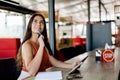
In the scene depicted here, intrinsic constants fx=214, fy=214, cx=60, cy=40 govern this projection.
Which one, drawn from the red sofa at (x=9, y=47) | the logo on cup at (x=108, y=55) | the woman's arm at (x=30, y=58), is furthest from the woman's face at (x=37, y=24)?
the red sofa at (x=9, y=47)

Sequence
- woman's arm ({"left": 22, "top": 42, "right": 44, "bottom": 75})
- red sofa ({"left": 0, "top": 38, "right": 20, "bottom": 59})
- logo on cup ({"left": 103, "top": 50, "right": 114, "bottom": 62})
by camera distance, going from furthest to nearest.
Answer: red sofa ({"left": 0, "top": 38, "right": 20, "bottom": 59}), logo on cup ({"left": 103, "top": 50, "right": 114, "bottom": 62}), woman's arm ({"left": 22, "top": 42, "right": 44, "bottom": 75})

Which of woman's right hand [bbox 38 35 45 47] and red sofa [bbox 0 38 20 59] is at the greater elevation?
woman's right hand [bbox 38 35 45 47]

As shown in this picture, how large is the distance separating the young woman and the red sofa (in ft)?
16.0

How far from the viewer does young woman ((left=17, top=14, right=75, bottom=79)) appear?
222 cm

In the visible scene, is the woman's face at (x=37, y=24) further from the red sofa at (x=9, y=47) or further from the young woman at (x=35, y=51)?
the red sofa at (x=9, y=47)

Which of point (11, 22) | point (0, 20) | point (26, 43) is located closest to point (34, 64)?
point (26, 43)

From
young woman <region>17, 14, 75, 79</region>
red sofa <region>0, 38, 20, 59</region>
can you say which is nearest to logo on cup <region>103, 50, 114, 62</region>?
young woman <region>17, 14, 75, 79</region>

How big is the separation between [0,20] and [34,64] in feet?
20.0

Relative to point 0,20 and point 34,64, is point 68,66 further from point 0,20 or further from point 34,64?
point 0,20

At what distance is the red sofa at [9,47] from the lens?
7426 millimetres

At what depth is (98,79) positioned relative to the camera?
1.74 metres

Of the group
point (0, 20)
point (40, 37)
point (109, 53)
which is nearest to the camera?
point (40, 37)

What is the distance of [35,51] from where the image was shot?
2359 millimetres

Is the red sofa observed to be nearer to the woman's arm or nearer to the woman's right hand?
the woman's right hand
